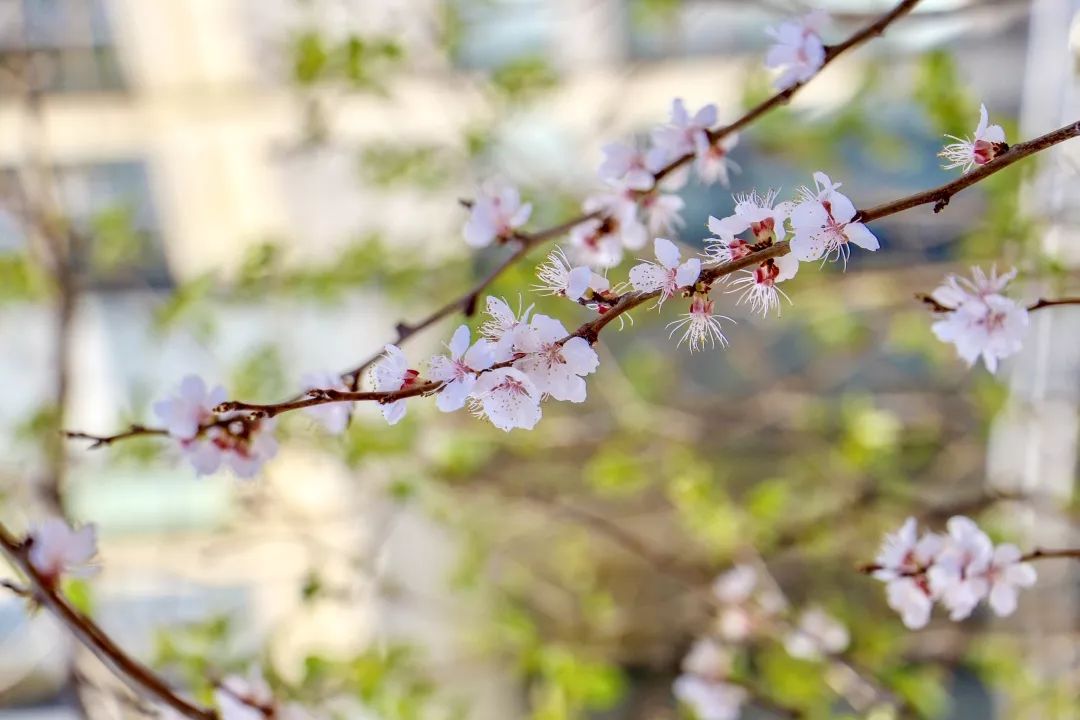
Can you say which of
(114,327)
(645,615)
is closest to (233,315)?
(114,327)

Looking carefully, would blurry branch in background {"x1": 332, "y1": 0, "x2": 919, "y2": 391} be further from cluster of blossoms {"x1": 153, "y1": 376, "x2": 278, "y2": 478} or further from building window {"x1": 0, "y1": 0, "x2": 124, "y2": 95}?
building window {"x1": 0, "y1": 0, "x2": 124, "y2": 95}

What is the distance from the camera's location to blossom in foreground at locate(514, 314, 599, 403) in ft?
1.22

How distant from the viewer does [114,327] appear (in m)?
1.58

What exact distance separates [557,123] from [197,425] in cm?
105

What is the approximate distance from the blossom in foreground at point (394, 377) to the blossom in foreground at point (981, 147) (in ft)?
0.79

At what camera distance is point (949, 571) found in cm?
53

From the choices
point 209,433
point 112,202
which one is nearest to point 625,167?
point 209,433

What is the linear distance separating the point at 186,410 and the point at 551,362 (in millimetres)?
219

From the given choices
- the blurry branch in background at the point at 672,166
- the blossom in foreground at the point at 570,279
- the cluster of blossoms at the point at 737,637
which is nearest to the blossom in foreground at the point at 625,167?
the blurry branch in background at the point at 672,166

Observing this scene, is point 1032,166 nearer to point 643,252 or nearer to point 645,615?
point 643,252

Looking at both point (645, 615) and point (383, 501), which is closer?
point (383, 501)

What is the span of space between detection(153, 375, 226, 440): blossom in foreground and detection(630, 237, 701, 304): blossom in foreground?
0.24 meters

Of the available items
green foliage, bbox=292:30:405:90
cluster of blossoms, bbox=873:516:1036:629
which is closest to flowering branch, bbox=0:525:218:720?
cluster of blossoms, bbox=873:516:1036:629

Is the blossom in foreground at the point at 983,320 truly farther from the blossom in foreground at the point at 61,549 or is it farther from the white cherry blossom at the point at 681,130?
the blossom in foreground at the point at 61,549
